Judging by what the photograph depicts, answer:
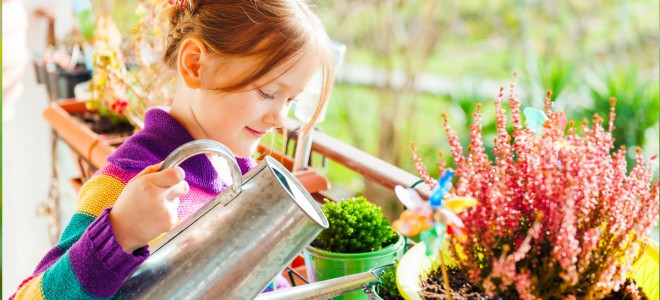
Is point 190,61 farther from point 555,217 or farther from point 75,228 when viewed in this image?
point 555,217

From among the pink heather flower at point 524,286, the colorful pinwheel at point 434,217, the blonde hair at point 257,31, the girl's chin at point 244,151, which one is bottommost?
the girl's chin at point 244,151

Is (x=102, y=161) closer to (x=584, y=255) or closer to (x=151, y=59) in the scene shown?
(x=151, y=59)

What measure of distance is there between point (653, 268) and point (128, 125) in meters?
1.76

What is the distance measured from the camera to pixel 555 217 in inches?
28.2

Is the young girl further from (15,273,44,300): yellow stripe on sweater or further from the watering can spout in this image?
the watering can spout

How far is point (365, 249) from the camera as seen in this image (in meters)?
1.15

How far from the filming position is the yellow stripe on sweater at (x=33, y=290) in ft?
2.89

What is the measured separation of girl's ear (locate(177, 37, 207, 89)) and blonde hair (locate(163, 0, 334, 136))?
16mm

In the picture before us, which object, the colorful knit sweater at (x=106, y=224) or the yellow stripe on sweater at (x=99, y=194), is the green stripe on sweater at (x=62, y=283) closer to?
the colorful knit sweater at (x=106, y=224)

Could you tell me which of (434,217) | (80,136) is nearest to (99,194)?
(434,217)

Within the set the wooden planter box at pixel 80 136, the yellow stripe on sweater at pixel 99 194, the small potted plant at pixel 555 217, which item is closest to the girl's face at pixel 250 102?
the yellow stripe on sweater at pixel 99 194

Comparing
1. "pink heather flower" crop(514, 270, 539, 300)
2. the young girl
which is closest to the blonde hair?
the young girl

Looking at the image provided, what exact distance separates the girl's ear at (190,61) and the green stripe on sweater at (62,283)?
0.34 metres

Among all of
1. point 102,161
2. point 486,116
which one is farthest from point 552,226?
point 486,116
